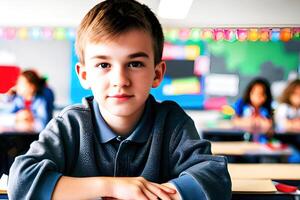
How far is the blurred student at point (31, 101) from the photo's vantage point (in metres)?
2.85

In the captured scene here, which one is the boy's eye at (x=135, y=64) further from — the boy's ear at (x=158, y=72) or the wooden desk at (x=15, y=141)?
the wooden desk at (x=15, y=141)

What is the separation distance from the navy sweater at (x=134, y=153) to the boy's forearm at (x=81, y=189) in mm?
17

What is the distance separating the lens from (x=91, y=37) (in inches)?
26.9

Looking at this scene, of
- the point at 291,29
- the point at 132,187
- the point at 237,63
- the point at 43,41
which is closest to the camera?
the point at 132,187

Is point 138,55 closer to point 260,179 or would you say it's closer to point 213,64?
point 260,179

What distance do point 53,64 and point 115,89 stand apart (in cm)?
287

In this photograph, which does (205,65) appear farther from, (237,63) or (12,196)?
(12,196)

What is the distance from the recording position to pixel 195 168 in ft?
2.19

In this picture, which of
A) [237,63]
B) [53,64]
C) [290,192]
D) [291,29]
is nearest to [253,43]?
[237,63]

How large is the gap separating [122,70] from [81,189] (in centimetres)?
19

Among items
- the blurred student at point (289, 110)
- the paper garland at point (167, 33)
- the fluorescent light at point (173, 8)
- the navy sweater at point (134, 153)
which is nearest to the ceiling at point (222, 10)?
the fluorescent light at point (173, 8)

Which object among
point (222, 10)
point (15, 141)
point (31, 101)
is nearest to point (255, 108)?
point (31, 101)

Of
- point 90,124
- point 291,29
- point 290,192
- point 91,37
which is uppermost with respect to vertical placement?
point 291,29

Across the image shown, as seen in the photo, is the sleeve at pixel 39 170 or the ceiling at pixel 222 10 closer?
the sleeve at pixel 39 170
